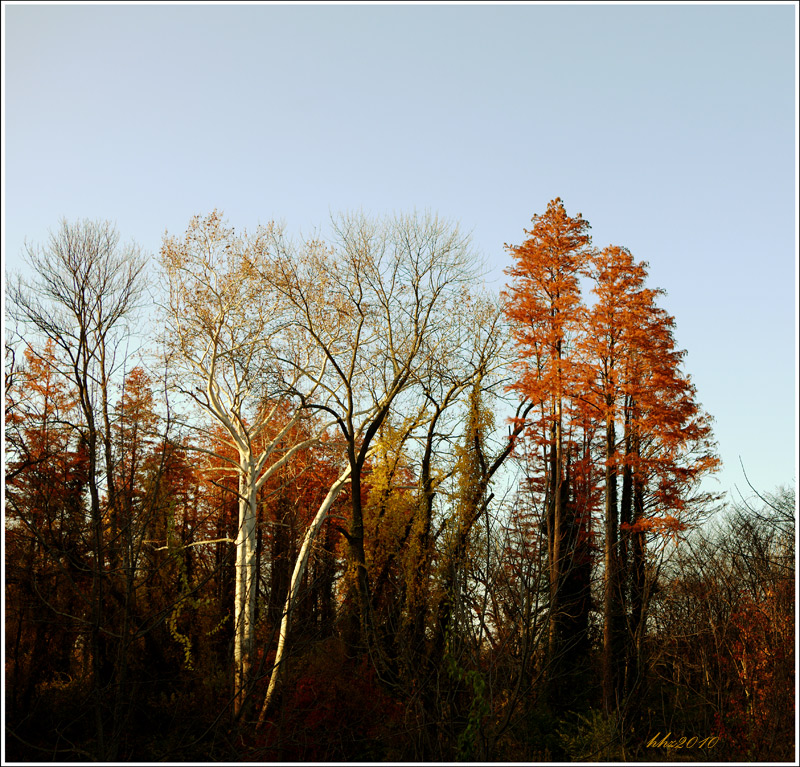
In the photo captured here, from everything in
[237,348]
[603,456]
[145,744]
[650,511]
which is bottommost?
[145,744]

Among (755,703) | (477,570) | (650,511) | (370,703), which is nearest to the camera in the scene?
(477,570)

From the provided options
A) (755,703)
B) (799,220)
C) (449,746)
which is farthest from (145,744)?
(799,220)

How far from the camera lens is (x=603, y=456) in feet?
69.9

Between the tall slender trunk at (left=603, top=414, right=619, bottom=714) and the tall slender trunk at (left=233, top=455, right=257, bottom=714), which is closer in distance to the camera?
the tall slender trunk at (left=233, top=455, right=257, bottom=714)

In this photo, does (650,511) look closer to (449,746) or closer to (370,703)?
(370,703)

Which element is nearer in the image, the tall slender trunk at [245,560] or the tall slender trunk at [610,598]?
the tall slender trunk at [245,560]

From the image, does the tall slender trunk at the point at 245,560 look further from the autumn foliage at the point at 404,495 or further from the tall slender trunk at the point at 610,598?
the tall slender trunk at the point at 610,598

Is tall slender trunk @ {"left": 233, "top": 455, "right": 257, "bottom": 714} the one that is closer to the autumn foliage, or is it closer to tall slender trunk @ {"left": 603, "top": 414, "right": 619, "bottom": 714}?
the autumn foliage

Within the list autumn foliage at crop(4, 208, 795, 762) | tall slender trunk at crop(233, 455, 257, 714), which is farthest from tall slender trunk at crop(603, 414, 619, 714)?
tall slender trunk at crop(233, 455, 257, 714)

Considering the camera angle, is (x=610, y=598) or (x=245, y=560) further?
(x=245, y=560)

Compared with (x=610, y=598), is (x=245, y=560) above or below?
above

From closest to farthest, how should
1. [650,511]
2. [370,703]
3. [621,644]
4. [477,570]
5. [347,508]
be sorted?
[477,570]
[370,703]
[621,644]
[650,511]
[347,508]

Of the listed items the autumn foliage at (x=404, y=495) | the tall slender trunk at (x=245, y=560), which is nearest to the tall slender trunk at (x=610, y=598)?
the autumn foliage at (x=404, y=495)

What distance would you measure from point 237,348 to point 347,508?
7.15m
